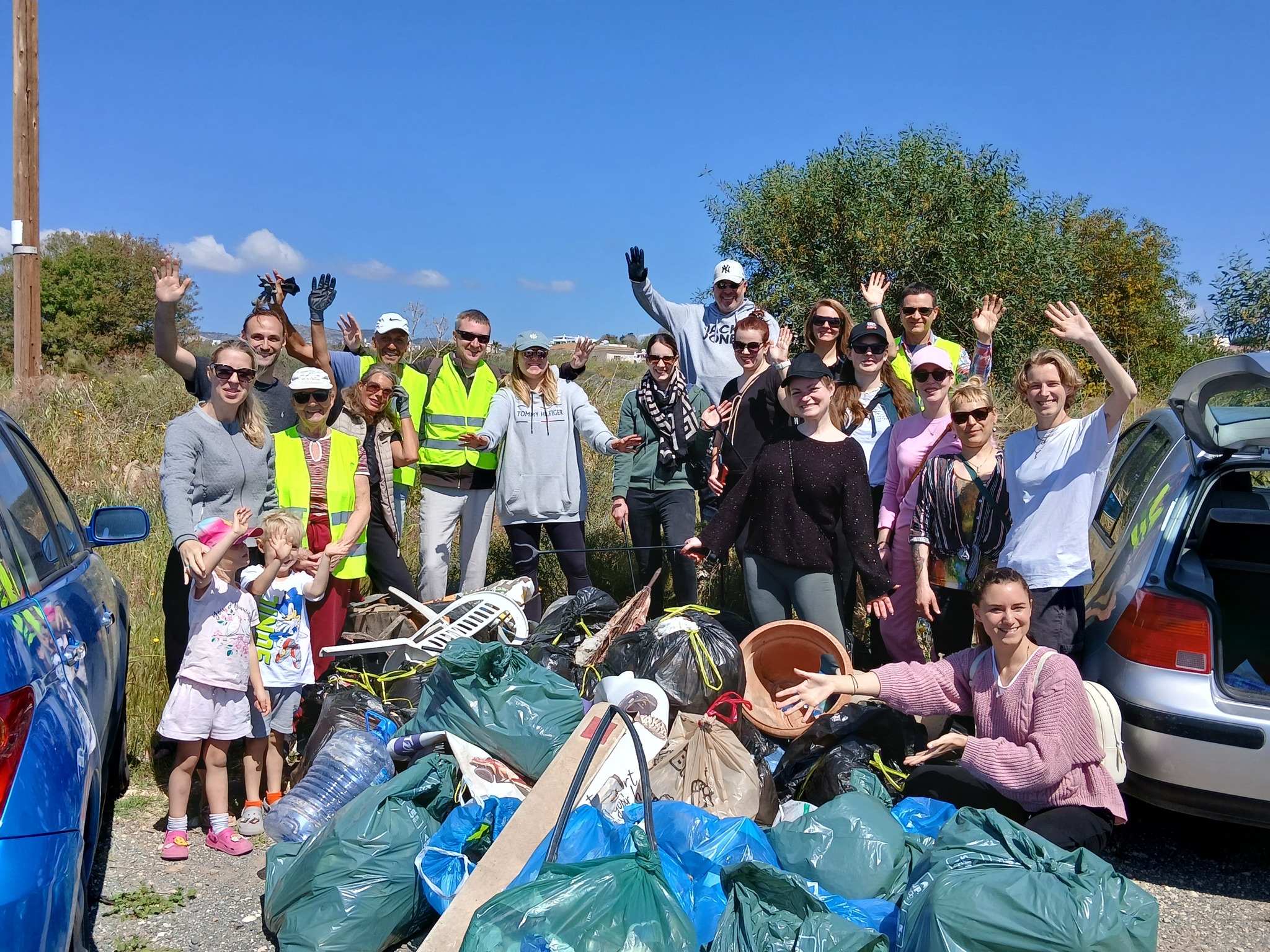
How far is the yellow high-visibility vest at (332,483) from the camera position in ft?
15.8

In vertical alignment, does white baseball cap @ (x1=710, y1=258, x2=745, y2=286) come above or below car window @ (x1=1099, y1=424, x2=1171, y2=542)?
above

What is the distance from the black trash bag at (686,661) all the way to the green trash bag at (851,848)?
1.00m

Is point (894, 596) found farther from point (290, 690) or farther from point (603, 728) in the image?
point (290, 690)

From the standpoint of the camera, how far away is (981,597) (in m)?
3.53

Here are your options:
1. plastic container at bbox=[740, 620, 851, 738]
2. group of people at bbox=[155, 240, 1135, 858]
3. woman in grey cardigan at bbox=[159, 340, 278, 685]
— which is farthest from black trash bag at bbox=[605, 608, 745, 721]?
woman in grey cardigan at bbox=[159, 340, 278, 685]

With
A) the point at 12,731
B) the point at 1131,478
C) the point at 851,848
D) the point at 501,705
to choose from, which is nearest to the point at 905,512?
the point at 1131,478

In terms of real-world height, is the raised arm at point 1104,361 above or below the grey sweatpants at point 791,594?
above

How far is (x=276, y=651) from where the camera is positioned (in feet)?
14.0

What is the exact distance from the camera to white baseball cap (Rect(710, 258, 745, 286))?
610 centimetres

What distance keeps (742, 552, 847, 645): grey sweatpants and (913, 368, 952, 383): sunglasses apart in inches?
40.9

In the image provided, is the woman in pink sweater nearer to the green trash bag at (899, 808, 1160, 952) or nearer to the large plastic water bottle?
the green trash bag at (899, 808, 1160, 952)

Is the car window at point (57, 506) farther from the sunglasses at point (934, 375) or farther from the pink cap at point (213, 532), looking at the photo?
the sunglasses at point (934, 375)

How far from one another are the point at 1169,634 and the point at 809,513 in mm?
1601

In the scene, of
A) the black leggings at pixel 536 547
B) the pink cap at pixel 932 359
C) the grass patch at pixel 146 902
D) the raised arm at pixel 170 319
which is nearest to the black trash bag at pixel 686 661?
the black leggings at pixel 536 547
